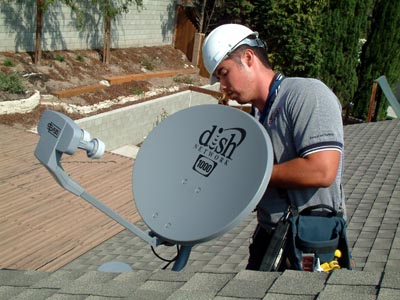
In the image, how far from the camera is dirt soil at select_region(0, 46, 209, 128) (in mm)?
11180

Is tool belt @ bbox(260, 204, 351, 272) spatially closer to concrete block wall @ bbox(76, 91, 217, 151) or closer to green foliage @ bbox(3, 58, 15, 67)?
concrete block wall @ bbox(76, 91, 217, 151)

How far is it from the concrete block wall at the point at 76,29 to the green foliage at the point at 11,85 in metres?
2.01

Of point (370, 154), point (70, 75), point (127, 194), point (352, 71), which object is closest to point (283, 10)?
point (352, 71)

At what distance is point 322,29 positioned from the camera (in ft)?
58.4

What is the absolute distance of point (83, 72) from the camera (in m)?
13.2

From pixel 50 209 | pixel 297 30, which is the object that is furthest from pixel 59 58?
pixel 297 30

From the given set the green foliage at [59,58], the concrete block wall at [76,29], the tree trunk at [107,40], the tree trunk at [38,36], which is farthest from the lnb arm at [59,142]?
the tree trunk at [107,40]

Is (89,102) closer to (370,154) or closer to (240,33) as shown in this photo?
(370,154)

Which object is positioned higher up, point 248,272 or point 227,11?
point 248,272

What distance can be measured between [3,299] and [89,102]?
980 cm

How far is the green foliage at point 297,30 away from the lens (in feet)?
56.6

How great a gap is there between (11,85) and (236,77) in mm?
8890

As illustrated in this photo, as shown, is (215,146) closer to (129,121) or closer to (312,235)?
(312,235)

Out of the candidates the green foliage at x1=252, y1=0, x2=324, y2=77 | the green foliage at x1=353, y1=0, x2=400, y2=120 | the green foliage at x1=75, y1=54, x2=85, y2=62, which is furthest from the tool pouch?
the green foliage at x1=353, y1=0, x2=400, y2=120
